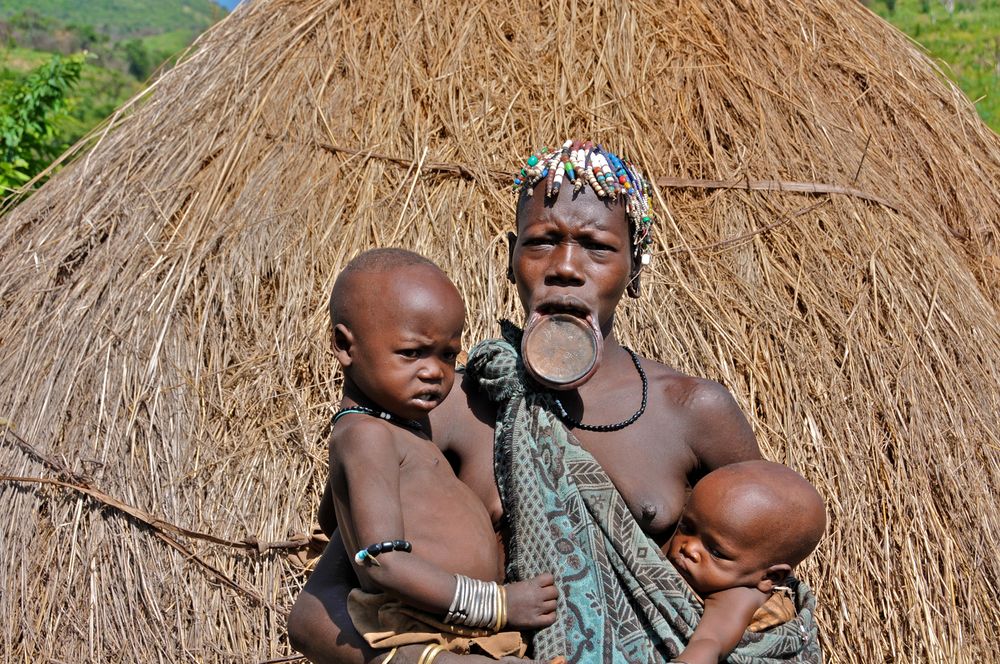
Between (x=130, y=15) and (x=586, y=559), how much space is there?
55445 mm

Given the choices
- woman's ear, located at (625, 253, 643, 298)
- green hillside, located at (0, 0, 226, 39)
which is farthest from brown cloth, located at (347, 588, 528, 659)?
green hillside, located at (0, 0, 226, 39)

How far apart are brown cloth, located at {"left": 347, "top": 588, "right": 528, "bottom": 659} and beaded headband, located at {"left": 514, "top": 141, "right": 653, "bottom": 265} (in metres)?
0.88

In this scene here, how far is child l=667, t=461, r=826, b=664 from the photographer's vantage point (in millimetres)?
2100

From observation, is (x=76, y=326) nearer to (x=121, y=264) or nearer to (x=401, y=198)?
(x=121, y=264)

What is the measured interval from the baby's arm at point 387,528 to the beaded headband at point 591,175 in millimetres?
620

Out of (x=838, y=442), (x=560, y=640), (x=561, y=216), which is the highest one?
(x=561, y=216)

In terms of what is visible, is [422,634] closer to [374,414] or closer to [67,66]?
[374,414]

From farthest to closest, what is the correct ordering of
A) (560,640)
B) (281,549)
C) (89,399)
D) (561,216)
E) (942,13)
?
(942,13)
(89,399)
(281,549)
(561,216)
(560,640)

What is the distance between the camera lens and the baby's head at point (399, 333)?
81.0 inches

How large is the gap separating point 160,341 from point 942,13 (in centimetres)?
1522

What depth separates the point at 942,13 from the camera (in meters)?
16.1

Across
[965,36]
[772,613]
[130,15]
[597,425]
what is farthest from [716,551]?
[130,15]

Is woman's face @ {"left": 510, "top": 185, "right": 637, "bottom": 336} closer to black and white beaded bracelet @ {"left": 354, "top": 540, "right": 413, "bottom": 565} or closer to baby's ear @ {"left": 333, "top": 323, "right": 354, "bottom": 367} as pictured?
baby's ear @ {"left": 333, "top": 323, "right": 354, "bottom": 367}

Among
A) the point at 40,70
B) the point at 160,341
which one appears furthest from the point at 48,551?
the point at 40,70
